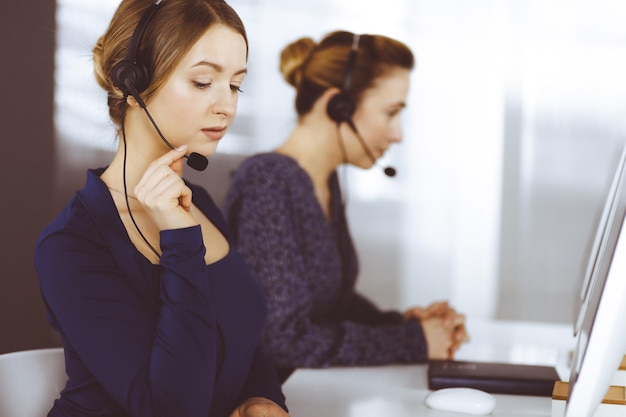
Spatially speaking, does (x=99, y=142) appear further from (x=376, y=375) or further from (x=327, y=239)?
(x=376, y=375)

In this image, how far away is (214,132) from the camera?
3.18 feet

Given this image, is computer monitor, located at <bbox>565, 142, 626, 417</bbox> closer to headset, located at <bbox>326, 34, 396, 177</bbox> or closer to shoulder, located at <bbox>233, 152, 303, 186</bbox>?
shoulder, located at <bbox>233, 152, 303, 186</bbox>

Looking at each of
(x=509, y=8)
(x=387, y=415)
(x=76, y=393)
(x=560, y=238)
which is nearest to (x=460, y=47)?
(x=509, y=8)

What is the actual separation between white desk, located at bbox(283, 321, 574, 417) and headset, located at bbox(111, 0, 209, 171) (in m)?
0.42

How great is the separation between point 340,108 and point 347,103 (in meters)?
0.02

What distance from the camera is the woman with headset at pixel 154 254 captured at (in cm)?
85

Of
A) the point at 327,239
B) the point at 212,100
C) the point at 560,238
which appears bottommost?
the point at 560,238

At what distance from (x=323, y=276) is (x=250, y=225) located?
236mm

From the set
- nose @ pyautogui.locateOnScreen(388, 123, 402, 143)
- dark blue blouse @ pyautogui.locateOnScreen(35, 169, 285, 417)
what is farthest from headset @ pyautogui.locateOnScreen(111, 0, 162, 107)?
nose @ pyautogui.locateOnScreen(388, 123, 402, 143)

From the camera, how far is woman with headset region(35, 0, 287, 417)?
852 mm

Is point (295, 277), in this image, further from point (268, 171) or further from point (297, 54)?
point (297, 54)

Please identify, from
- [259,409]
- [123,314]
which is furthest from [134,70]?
[259,409]

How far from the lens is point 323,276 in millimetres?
1684

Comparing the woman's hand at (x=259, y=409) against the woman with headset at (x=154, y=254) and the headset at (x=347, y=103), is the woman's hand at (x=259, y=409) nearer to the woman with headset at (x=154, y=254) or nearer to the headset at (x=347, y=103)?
the woman with headset at (x=154, y=254)
